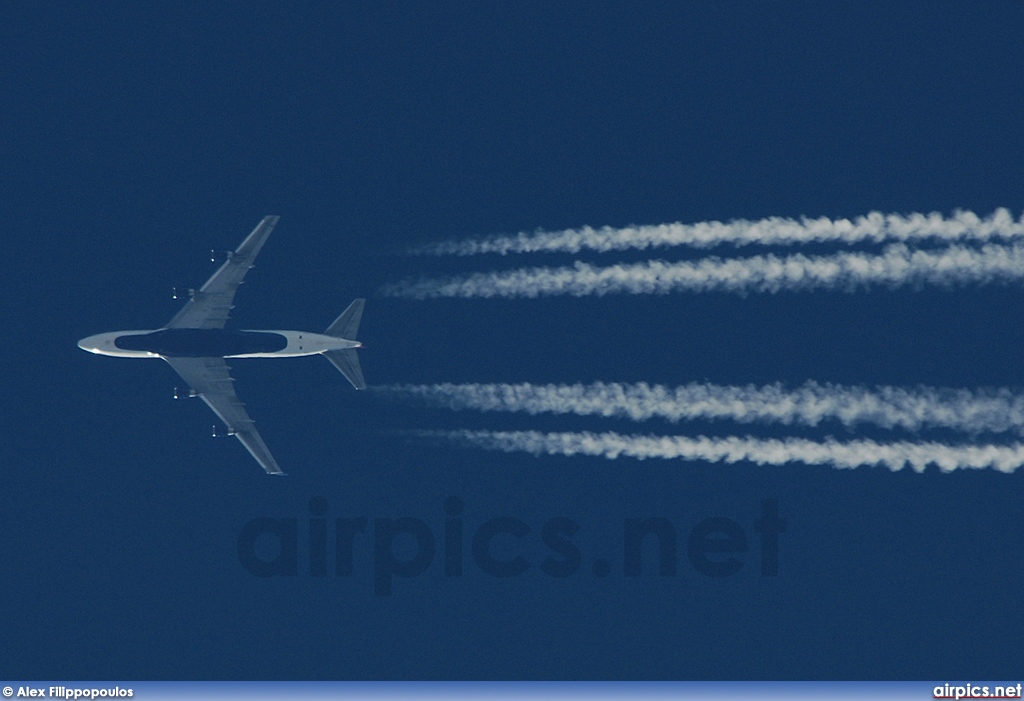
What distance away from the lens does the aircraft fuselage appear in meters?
71.3

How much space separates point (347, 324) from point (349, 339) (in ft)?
2.50

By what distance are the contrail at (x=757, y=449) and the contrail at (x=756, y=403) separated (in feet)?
3.40

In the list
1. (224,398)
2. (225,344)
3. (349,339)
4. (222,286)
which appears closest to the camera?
(225,344)

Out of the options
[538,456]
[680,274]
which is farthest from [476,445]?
[680,274]

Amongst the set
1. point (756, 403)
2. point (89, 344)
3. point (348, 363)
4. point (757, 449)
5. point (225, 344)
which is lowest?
point (757, 449)

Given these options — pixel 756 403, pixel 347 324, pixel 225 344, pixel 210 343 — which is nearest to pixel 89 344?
pixel 210 343

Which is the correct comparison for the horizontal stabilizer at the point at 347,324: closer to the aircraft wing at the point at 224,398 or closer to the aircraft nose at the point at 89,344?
the aircraft wing at the point at 224,398

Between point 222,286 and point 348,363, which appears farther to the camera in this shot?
point 222,286

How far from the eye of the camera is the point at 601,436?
2758 inches

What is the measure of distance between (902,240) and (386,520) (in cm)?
2858

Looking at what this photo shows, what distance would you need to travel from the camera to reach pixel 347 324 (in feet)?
240

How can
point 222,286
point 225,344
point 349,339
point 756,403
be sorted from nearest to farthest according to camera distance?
point 756,403, point 225,344, point 349,339, point 222,286

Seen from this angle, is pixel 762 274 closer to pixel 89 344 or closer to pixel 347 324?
pixel 347 324

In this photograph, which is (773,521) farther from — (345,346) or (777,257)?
(345,346)
